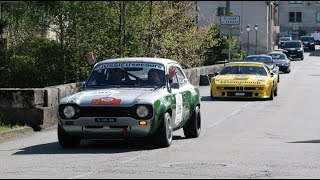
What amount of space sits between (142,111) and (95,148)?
4.44 feet

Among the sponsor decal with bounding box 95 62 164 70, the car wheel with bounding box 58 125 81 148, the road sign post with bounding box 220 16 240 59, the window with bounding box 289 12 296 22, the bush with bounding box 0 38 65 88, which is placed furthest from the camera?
the window with bounding box 289 12 296 22

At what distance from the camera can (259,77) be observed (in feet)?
96.1

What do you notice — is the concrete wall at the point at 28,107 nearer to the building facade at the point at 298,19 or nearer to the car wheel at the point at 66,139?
the car wheel at the point at 66,139

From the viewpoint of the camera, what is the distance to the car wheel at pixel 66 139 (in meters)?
14.3

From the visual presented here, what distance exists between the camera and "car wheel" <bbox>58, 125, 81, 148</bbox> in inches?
564

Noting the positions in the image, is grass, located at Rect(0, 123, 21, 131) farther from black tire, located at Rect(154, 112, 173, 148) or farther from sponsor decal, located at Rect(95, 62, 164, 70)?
black tire, located at Rect(154, 112, 173, 148)

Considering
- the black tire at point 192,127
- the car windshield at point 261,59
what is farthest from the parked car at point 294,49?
the black tire at point 192,127

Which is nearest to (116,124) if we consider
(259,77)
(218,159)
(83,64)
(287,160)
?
(218,159)

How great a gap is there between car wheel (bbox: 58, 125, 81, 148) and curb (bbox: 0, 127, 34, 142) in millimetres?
2187

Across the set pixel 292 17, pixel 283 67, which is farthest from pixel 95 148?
pixel 292 17

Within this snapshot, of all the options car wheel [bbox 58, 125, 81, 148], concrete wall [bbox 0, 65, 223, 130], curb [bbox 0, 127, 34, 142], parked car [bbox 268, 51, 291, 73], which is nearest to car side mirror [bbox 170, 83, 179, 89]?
car wheel [bbox 58, 125, 81, 148]

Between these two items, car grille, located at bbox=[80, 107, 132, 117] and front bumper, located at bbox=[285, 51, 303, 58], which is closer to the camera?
car grille, located at bbox=[80, 107, 132, 117]

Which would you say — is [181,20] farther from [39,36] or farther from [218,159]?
[218,159]

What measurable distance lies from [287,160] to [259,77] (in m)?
16.6
